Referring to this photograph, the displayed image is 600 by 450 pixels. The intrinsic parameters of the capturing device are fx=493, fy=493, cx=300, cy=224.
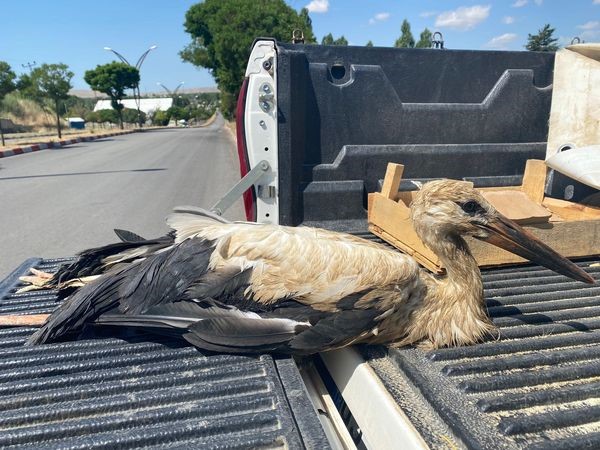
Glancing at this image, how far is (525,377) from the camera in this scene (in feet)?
5.88

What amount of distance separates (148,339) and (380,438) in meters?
1.17

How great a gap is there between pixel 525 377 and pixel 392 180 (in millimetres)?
1806

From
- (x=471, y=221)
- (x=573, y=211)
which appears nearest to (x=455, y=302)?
(x=471, y=221)

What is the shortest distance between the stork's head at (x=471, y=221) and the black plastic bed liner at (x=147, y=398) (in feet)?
3.14

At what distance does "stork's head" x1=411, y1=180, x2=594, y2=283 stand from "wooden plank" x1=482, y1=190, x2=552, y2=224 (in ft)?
2.11

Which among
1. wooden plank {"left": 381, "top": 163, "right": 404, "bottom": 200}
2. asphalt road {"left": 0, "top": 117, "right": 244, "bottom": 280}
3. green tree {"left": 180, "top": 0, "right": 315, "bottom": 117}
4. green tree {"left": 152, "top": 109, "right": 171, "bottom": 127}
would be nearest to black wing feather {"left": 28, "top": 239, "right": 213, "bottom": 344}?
wooden plank {"left": 381, "top": 163, "right": 404, "bottom": 200}

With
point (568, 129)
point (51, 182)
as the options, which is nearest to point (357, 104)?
point (568, 129)

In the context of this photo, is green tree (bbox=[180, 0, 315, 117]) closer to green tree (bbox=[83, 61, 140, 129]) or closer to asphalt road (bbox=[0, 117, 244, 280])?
asphalt road (bbox=[0, 117, 244, 280])

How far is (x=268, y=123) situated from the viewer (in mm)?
3428

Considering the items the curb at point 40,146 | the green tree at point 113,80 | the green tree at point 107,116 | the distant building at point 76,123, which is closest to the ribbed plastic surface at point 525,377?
the curb at point 40,146

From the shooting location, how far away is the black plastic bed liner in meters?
1.56

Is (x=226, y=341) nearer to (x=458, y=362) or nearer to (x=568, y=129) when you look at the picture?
(x=458, y=362)

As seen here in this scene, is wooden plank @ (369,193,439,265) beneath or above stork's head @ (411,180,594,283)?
beneath

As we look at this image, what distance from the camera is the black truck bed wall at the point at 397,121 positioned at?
3.64m
